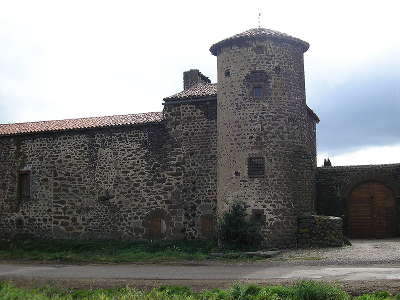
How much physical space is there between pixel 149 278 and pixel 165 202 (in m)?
9.51

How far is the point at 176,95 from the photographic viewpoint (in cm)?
2216

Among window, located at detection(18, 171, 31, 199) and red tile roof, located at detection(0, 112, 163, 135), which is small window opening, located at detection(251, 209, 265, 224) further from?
window, located at detection(18, 171, 31, 199)

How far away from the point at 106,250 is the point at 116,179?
362 centimetres

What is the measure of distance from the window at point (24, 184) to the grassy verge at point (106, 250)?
82.6 inches

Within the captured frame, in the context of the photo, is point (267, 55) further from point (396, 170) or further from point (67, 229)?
point (67, 229)

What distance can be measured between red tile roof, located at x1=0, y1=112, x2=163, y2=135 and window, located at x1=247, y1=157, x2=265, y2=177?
508 centimetres

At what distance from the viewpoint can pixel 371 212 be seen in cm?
2248

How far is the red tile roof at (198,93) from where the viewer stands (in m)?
21.7

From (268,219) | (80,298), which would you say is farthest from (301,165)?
(80,298)

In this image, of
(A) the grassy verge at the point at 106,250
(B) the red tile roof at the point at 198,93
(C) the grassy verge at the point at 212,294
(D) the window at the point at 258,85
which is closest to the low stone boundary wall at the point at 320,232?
(A) the grassy verge at the point at 106,250

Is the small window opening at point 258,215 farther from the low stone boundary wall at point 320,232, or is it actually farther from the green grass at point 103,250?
the green grass at point 103,250

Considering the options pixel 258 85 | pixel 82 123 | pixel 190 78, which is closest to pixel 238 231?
pixel 258 85

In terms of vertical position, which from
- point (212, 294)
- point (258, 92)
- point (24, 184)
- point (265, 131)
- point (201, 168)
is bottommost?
point (212, 294)

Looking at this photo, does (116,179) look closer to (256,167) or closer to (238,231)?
(256,167)
